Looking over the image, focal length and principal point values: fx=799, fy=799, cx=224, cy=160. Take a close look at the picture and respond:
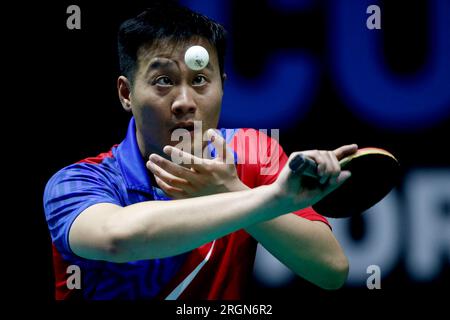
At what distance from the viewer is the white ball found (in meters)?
3.06

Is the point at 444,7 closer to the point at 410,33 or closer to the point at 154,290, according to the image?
the point at 410,33

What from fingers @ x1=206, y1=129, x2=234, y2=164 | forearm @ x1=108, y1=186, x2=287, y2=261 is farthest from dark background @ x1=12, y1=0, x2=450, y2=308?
forearm @ x1=108, y1=186, x2=287, y2=261

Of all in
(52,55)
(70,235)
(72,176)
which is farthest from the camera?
(52,55)

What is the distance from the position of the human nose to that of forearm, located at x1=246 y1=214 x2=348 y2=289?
22.0 inches

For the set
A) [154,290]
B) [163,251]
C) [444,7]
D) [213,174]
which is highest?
[444,7]

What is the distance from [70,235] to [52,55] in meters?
1.78

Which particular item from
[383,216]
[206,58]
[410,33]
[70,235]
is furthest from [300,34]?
[70,235]

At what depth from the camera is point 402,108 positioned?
4340 mm

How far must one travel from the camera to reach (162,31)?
3184 millimetres

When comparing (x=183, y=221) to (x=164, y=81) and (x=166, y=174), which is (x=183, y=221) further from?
(x=164, y=81)

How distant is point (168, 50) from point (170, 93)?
189 mm

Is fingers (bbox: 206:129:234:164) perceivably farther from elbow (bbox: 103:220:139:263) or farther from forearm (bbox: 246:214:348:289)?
elbow (bbox: 103:220:139:263)

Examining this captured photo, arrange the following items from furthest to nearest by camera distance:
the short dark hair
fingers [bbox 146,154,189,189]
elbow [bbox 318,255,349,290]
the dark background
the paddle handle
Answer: the dark background < the short dark hair < elbow [bbox 318,255,349,290] < fingers [bbox 146,154,189,189] < the paddle handle

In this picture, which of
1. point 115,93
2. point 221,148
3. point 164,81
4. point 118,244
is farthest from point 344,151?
point 115,93
